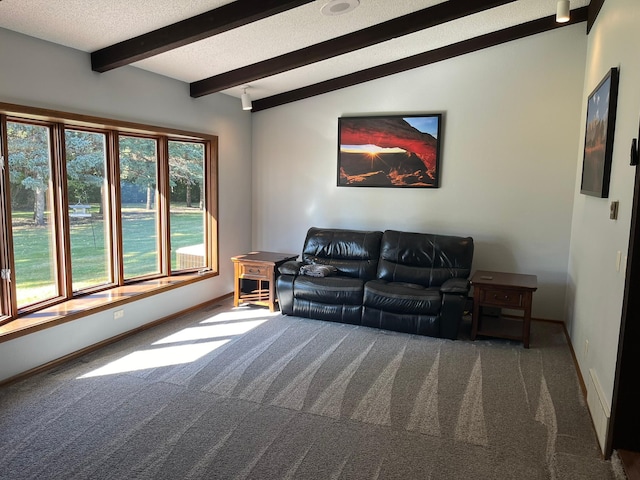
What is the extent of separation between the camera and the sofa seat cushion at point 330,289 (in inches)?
185

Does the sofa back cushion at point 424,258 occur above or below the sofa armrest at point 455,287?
above

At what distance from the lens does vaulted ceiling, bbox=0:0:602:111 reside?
310 centimetres

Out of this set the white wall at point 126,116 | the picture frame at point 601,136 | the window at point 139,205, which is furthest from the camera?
the window at point 139,205

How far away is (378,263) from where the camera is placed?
511 cm

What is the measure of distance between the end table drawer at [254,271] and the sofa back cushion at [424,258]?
4.16 feet

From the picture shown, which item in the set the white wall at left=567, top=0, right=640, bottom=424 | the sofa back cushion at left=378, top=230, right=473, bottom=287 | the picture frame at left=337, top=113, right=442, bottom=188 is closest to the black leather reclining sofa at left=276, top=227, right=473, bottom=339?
the sofa back cushion at left=378, top=230, right=473, bottom=287

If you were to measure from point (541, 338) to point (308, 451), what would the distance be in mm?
2888

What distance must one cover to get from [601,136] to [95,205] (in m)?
4.17

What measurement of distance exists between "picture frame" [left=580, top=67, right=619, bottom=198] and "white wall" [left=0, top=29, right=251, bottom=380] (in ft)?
12.5

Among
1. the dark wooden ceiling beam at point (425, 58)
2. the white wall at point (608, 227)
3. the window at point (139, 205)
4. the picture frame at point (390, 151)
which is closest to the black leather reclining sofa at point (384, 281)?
the picture frame at point (390, 151)

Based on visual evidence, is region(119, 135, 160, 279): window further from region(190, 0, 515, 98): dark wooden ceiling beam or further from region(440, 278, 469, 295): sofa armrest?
region(440, 278, 469, 295): sofa armrest

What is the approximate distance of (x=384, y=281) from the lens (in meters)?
4.86

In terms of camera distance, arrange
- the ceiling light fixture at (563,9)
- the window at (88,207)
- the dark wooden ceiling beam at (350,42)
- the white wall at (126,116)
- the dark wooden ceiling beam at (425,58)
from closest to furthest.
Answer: the white wall at (126,116) < the ceiling light fixture at (563,9) < the dark wooden ceiling beam at (350,42) < the window at (88,207) < the dark wooden ceiling beam at (425,58)

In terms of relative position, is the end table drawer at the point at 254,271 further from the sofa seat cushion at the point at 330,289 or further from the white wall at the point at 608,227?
the white wall at the point at 608,227
